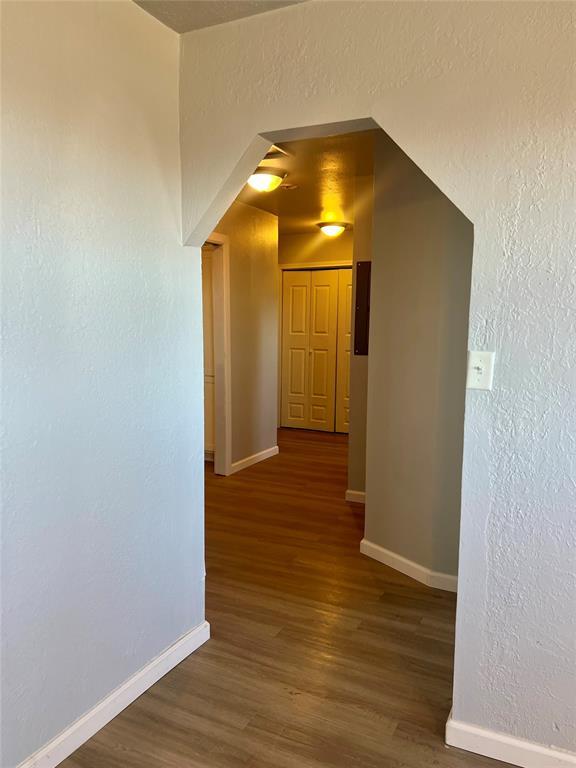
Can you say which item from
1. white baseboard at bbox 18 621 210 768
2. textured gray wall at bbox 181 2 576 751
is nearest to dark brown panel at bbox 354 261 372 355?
textured gray wall at bbox 181 2 576 751

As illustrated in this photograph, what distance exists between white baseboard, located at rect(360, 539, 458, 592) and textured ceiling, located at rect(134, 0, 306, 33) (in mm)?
2567

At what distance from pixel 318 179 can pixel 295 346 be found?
9.93ft

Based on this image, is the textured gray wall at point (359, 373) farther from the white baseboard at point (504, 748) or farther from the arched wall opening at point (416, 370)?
the white baseboard at point (504, 748)

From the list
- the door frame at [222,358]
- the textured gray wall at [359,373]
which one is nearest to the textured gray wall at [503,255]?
the textured gray wall at [359,373]

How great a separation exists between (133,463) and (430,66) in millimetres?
1578

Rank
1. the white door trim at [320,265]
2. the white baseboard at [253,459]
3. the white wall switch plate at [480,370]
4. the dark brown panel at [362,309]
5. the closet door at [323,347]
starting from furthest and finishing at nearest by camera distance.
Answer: the closet door at [323,347] < the white door trim at [320,265] < the white baseboard at [253,459] < the dark brown panel at [362,309] < the white wall switch plate at [480,370]

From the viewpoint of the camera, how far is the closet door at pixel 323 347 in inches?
255

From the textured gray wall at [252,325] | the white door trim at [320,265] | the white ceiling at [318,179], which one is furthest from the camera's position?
the white door trim at [320,265]

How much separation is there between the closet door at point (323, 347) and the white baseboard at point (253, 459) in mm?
1260

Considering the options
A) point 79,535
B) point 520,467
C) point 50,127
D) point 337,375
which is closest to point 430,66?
point 50,127

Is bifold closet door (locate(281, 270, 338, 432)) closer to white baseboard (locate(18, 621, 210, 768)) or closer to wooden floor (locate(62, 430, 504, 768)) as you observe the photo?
wooden floor (locate(62, 430, 504, 768))

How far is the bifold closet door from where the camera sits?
6.51m

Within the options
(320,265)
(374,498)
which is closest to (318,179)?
(374,498)

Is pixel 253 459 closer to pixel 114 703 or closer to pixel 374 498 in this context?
pixel 374 498
